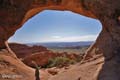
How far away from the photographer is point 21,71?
16.9 meters

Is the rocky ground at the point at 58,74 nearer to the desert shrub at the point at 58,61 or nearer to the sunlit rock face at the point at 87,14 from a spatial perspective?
the sunlit rock face at the point at 87,14

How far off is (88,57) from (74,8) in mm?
3554

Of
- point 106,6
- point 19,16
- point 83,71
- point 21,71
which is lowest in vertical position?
point 21,71

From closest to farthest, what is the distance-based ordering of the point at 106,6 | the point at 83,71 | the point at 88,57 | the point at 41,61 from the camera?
the point at 83,71 < the point at 106,6 < the point at 88,57 < the point at 41,61

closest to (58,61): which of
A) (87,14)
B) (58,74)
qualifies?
(87,14)

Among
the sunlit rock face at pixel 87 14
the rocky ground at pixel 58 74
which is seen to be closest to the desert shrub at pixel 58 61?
the rocky ground at pixel 58 74

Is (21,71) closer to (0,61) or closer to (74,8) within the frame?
(0,61)

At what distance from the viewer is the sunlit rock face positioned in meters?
15.0

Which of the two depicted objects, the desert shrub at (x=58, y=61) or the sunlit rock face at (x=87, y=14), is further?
the desert shrub at (x=58, y=61)

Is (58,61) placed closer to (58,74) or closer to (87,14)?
(87,14)

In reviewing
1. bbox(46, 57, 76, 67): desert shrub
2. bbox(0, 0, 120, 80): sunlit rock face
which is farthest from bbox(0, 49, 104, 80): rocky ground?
bbox(46, 57, 76, 67): desert shrub

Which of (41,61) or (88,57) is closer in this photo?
(88,57)

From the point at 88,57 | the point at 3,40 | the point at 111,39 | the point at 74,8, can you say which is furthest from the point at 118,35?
the point at 3,40

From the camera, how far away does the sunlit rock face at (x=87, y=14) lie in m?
15.0
